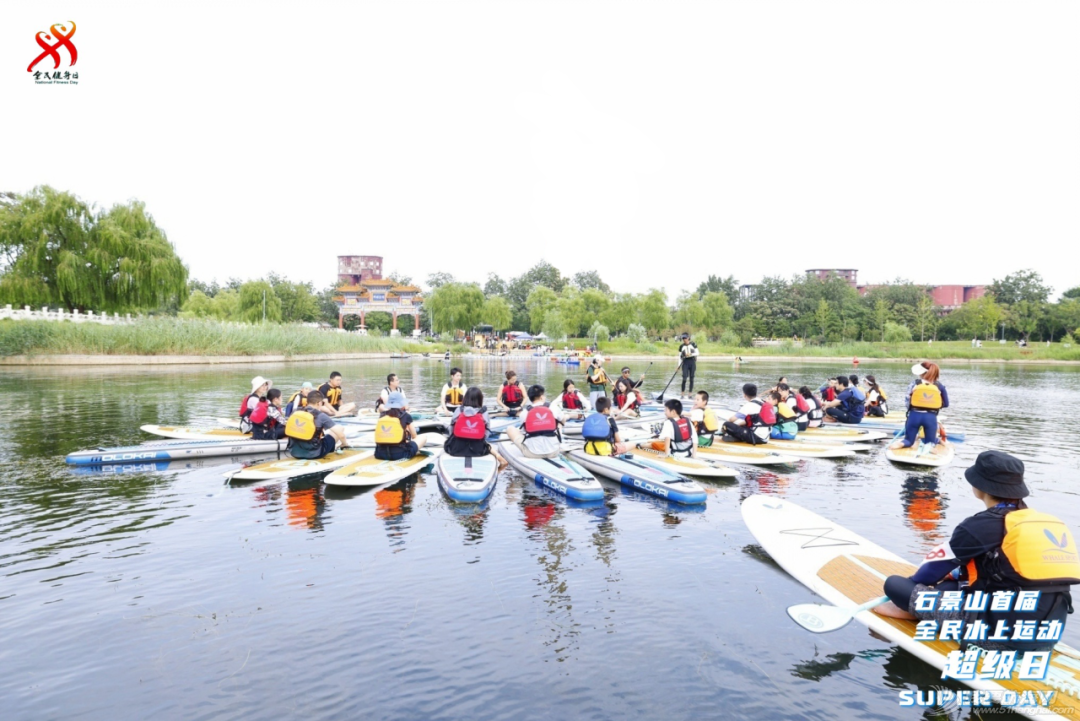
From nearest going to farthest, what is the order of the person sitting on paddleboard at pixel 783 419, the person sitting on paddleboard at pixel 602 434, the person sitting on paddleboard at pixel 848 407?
the person sitting on paddleboard at pixel 602 434 < the person sitting on paddleboard at pixel 783 419 < the person sitting on paddleboard at pixel 848 407

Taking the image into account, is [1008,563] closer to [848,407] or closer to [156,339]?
[848,407]

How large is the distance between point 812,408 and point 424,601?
12287 mm

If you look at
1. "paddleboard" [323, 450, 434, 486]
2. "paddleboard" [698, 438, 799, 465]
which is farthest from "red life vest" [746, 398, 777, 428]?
"paddleboard" [323, 450, 434, 486]

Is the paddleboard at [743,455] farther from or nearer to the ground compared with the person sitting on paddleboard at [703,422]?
A: nearer to the ground

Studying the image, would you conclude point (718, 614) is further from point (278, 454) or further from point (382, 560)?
point (278, 454)

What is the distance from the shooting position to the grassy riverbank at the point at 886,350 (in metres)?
56.1

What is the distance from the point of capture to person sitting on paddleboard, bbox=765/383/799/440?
14.2 metres

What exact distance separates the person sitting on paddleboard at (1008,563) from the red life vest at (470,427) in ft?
24.3

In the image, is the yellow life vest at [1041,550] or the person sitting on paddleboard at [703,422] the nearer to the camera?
the yellow life vest at [1041,550]

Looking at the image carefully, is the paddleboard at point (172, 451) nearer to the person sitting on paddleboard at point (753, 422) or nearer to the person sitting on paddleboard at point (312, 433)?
the person sitting on paddleboard at point (312, 433)

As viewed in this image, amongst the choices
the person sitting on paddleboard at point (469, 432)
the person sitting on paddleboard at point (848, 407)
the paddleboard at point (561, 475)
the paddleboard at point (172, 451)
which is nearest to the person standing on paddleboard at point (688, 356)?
the person sitting on paddleboard at point (848, 407)

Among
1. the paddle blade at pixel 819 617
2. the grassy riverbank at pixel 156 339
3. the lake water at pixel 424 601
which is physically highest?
the grassy riverbank at pixel 156 339

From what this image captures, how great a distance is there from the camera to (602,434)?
1162 cm

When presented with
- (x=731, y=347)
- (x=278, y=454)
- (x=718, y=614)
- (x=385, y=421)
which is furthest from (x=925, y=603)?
(x=731, y=347)
